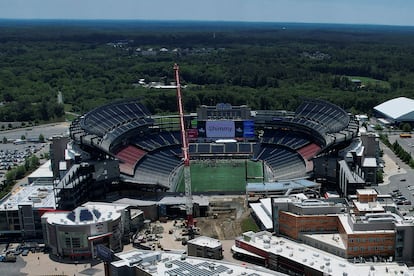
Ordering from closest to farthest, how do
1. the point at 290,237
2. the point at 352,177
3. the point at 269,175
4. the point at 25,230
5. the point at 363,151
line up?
the point at 290,237 → the point at 25,230 → the point at 352,177 → the point at 363,151 → the point at 269,175

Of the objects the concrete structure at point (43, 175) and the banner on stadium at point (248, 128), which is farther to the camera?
the banner on stadium at point (248, 128)

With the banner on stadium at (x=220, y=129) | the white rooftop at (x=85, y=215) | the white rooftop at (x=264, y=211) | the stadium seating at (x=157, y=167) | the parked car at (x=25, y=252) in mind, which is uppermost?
the banner on stadium at (x=220, y=129)

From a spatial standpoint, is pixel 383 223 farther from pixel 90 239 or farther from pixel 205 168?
pixel 205 168

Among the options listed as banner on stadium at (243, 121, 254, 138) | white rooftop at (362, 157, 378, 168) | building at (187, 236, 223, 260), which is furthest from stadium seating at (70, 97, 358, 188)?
building at (187, 236, 223, 260)

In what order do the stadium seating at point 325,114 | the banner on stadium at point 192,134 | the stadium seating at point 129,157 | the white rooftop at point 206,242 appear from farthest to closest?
the banner on stadium at point 192,134 < the stadium seating at point 325,114 < the stadium seating at point 129,157 < the white rooftop at point 206,242

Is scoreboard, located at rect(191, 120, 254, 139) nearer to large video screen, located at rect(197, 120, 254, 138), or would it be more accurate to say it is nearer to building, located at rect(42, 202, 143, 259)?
large video screen, located at rect(197, 120, 254, 138)

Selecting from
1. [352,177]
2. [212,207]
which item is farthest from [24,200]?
[352,177]

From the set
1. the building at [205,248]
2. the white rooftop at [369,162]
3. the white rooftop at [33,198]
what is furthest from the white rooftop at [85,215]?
A: the white rooftop at [369,162]

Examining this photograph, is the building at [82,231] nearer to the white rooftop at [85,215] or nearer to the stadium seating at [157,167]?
the white rooftop at [85,215]
